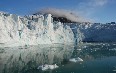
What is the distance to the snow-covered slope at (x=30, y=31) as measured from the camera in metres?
44.6

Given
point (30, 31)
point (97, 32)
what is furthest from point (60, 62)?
point (97, 32)

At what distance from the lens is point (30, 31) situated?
2010 inches

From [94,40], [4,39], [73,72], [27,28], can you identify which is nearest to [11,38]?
[4,39]

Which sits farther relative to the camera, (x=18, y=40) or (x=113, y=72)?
(x=18, y=40)

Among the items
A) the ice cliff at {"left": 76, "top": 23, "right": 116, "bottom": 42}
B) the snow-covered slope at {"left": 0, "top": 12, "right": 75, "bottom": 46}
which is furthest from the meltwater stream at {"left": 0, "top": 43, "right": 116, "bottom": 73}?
the ice cliff at {"left": 76, "top": 23, "right": 116, "bottom": 42}

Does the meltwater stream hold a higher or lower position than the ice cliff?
A: lower

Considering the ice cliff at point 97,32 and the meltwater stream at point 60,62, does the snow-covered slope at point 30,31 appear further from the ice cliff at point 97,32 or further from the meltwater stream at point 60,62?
the meltwater stream at point 60,62

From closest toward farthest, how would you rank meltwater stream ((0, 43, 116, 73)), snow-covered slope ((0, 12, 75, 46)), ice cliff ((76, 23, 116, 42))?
meltwater stream ((0, 43, 116, 73)) → snow-covered slope ((0, 12, 75, 46)) → ice cliff ((76, 23, 116, 42))

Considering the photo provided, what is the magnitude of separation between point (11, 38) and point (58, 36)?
64.8 ft

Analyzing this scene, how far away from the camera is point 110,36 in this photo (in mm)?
73750

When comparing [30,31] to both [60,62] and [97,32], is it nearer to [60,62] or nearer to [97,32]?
[60,62]

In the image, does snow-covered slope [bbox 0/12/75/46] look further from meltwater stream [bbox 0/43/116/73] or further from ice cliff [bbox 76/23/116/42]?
meltwater stream [bbox 0/43/116/73]

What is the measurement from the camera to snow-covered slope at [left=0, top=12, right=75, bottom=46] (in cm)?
4462

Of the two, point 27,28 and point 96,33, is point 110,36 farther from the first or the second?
point 27,28
